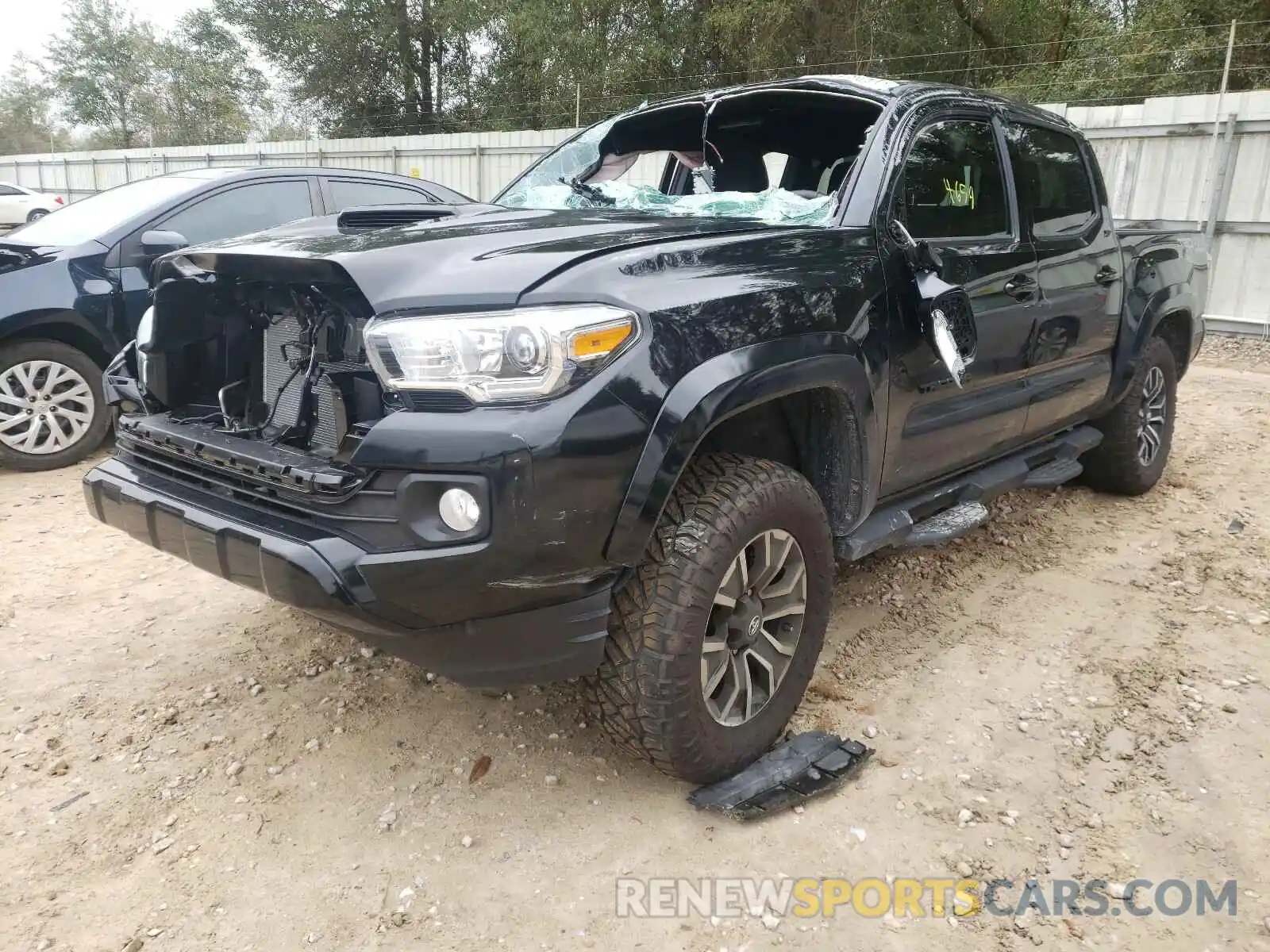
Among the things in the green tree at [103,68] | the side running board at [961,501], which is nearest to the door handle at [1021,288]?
the side running board at [961,501]

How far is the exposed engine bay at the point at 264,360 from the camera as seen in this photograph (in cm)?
214

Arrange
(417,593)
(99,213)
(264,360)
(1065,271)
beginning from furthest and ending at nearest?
(99,213) < (1065,271) < (264,360) < (417,593)

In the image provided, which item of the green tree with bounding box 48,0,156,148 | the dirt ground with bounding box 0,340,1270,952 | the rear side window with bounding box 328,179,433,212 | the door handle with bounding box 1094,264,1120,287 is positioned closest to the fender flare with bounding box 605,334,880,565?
the dirt ground with bounding box 0,340,1270,952

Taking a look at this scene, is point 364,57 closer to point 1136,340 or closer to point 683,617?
point 1136,340

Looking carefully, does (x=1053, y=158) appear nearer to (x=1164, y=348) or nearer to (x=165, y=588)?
(x=1164, y=348)

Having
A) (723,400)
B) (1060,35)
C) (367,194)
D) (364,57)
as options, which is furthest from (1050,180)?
(364,57)

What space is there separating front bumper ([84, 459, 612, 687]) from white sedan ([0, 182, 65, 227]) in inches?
738

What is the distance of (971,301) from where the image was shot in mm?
3066

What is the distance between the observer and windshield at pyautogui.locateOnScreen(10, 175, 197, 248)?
16.9 ft

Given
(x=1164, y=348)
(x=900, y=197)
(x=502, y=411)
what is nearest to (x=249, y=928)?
(x=502, y=411)

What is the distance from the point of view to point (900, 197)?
2947 mm

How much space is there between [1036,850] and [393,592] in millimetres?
1666

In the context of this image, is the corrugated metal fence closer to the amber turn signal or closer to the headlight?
the headlight

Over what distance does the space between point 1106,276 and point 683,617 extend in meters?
2.91
